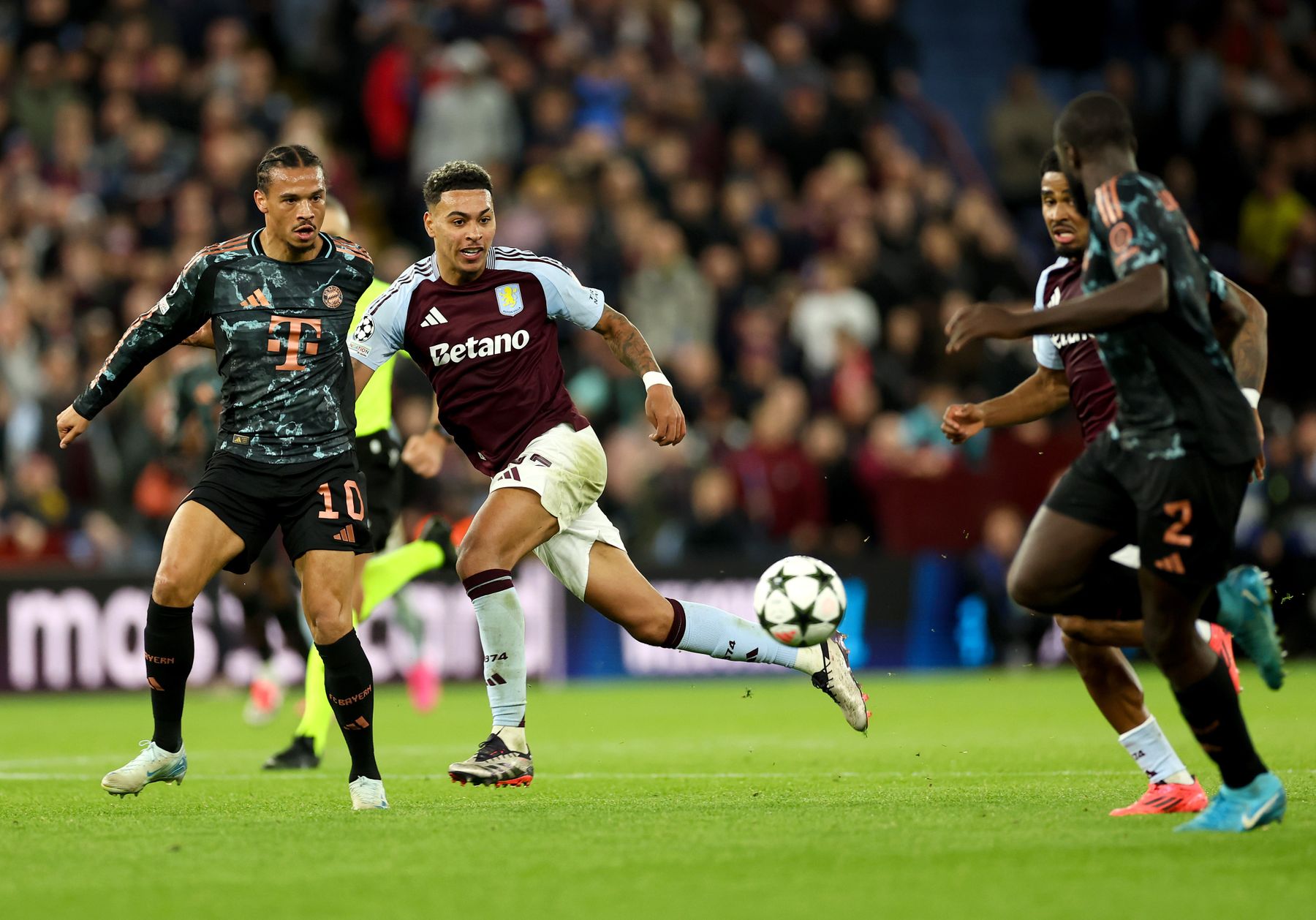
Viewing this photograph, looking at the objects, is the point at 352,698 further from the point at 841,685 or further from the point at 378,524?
the point at 378,524

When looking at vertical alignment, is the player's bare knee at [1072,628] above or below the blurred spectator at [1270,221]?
below

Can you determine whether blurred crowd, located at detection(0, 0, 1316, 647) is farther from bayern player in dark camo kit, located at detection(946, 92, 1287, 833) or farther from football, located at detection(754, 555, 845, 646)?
bayern player in dark camo kit, located at detection(946, 92, 1287, 833)

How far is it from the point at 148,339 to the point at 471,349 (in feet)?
4.08

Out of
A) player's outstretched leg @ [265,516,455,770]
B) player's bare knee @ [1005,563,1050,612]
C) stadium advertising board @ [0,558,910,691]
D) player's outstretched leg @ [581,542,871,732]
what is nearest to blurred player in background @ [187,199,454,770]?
player's outstretched leg @ [265,516,455,770]

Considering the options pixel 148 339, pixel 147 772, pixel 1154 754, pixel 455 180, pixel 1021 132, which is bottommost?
pixel 1154 754

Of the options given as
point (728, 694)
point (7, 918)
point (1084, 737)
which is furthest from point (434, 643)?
point (7, 918)

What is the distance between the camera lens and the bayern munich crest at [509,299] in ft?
24.9

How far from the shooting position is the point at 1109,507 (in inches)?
240

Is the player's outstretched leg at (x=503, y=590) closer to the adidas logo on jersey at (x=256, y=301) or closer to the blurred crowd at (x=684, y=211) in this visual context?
the adidas logo on jersey at (x=256, y=301)

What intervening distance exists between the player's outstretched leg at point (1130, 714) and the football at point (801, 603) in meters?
1.15

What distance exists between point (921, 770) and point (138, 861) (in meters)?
3.87

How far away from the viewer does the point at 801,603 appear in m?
7.64

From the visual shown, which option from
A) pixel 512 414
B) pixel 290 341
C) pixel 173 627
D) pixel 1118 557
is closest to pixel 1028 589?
pixel 1118 557

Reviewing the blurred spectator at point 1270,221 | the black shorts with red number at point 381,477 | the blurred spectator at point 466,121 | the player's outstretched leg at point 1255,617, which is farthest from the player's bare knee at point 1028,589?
the blurred spectator at point 1270,221
